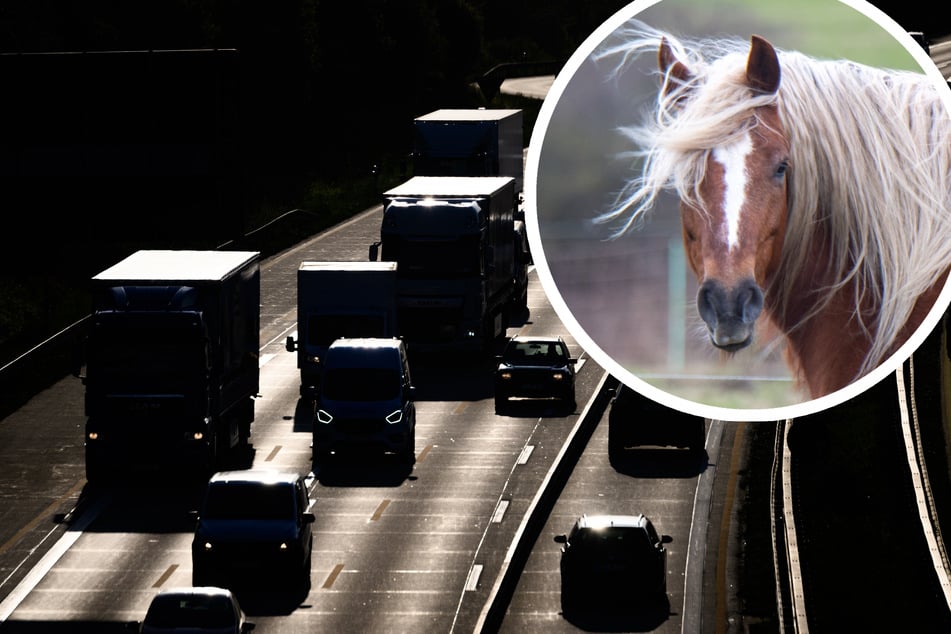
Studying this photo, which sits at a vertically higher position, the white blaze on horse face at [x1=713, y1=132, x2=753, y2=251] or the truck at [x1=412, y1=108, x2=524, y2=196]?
the white blaze on horse face at [x1=713, y1=132, x2=753, y2=251]

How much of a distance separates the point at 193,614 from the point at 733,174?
1788 cm

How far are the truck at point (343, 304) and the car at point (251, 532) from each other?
54.7 feet

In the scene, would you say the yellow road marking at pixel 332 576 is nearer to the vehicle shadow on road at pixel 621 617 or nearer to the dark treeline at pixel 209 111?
the vehicle shadow on road at pixel 621 617

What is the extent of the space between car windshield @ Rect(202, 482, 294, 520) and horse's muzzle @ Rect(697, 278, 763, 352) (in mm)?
23406

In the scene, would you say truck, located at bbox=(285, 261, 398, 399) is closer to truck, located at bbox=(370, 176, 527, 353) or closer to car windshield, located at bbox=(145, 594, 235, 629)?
truck, located at bbox=(370, 176, 527, 353)

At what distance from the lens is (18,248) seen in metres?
63.4

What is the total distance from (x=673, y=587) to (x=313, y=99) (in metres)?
85.6

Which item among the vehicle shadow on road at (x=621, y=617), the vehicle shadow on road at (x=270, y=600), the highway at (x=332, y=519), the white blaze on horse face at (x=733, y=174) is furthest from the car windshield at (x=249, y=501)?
the white blaze on horse face at (x=733, y=174)

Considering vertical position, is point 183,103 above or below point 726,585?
above

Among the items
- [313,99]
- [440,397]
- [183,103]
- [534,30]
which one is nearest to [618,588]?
[440,397]

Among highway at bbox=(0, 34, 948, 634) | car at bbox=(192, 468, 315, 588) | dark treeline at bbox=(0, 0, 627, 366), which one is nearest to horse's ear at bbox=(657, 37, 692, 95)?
highway at bbox=(0, 34, 948, 634)

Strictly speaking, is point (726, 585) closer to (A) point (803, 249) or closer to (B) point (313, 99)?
(A) point (803, 249)

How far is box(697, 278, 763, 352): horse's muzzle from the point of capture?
21.4ft

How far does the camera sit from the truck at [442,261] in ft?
165
